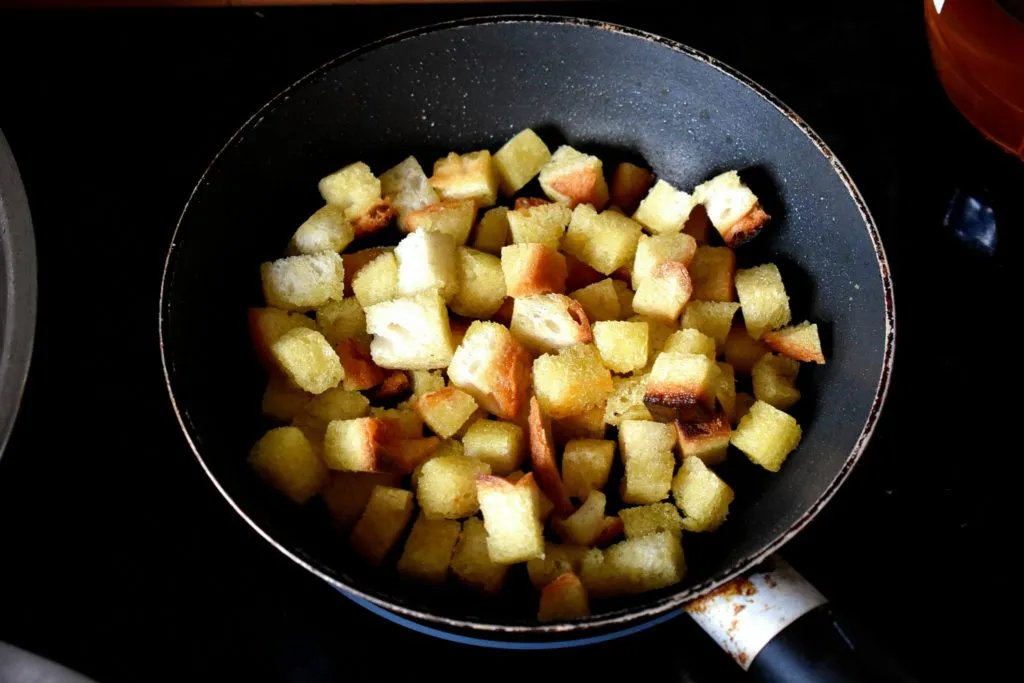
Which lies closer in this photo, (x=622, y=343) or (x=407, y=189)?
(x=622, y=343)

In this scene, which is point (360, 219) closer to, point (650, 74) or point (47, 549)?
point (650, 74)

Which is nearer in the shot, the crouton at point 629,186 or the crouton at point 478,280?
the crouton at point 478,280

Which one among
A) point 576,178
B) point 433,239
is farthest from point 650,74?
point 433,239

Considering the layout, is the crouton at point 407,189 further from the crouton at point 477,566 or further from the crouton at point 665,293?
the crouton at point 477,566

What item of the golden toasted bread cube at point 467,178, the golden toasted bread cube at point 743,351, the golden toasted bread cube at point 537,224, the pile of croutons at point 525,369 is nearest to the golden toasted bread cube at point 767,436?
the pile of croutons at point 525,369

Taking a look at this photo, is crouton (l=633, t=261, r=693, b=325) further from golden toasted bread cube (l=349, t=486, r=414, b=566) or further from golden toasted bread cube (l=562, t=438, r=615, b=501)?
golden toasted bread cube (l=349, t=486, r=414, b=566)

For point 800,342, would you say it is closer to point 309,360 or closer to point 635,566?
point 635,566

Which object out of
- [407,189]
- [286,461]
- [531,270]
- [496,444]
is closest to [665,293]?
[531,270]
